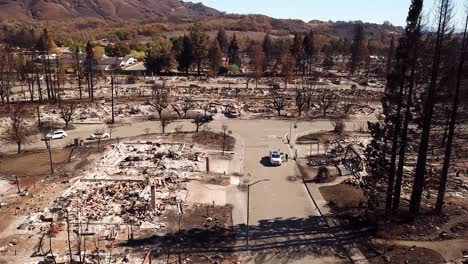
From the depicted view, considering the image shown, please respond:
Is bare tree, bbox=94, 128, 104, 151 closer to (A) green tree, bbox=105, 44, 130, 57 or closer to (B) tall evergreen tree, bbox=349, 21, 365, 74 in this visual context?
(B) tall evergreen tree, bbox=349, 21, 365, 74

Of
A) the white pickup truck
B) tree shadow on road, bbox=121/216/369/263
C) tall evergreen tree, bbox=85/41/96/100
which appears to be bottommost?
tree shadow on road, bbox=121/216/369/263

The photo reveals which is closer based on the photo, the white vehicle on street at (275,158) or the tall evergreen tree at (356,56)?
the white vehicle on street at (275,158)

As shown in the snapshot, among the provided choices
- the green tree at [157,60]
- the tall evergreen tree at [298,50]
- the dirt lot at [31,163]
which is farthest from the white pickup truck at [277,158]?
the tall evergreen tree at [298,50]

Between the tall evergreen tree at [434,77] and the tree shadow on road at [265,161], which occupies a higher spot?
the tall evergreen tree at [434,77]

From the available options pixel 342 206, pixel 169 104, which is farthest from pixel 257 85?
pixel 342 206

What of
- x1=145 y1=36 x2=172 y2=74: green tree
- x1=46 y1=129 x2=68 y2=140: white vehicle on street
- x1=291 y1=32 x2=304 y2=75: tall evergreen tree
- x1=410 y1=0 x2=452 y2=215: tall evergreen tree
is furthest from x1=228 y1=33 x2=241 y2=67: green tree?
x1=410 y1=0 x2=452 y2=215: tall evergreen tree

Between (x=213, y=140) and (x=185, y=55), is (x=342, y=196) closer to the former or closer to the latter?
(x=213, y=140)

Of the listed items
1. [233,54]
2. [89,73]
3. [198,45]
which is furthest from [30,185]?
[233,54]

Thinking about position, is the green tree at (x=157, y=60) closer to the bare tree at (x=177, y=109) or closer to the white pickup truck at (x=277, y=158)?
the bare tree at (x=177, y=109)

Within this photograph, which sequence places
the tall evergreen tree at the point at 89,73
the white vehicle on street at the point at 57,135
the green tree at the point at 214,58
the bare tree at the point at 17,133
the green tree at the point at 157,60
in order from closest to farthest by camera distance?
1. the bare tree at the point at 17,133
2. the white vehicle on street at the point at 57,135
3. the tall evergreen tree at the point at 89,73
4. the green tree at the point at 157,60
5. the green tree at the point at 214,58
